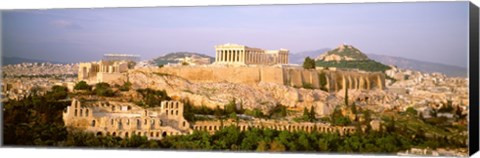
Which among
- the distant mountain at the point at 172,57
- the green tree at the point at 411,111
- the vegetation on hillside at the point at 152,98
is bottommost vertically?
the green tree at the point at 411,111

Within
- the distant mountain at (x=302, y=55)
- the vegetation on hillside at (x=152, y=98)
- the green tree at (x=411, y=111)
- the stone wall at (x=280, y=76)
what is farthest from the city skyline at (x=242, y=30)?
the green tree at (x=411, y=111)

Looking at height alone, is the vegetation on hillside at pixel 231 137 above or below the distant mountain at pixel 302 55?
below

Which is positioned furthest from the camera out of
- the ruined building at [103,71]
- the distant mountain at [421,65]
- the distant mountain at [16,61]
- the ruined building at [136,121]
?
the distant mountain at [16,61]

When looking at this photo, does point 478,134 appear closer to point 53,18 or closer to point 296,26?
point 296,26

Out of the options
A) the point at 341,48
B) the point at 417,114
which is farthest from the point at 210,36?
the point at 417,114

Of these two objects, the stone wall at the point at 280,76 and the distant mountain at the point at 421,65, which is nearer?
the distant mountain at the point at 421,65

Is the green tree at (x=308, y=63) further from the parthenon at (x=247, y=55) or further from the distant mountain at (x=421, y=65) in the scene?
the distant mountain at (x=421, y=65)

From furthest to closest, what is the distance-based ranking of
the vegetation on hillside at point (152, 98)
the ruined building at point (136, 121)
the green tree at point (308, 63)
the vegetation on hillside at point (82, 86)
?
the vegetation on hillside at point (82, 86), the vegetation on hillside at point (152, 98), the ruined building at point (136, 121), the green tree at point (308, 63)

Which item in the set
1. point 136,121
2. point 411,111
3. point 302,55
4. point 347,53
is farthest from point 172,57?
point 411,111
